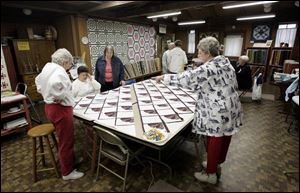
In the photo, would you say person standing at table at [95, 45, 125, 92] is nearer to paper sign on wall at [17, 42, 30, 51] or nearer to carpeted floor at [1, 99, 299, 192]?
carpeted floor at [1, 99, 299, 192]

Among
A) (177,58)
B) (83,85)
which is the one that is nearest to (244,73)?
(177,58)

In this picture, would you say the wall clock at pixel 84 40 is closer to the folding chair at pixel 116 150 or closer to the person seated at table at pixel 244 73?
the folding chair at pixel 116 150

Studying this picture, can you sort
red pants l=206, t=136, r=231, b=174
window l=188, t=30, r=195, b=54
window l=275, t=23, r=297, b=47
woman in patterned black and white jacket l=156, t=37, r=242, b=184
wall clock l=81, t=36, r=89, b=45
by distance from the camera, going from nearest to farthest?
woman in patterned black and white jacket l=156, t=37, r=242, b=184, red pants l=206, t=136, r=231, b=174, wall clock l=81, t=36, r=89, b=45, window l=275, t=23, r=297, b=47, window l=188, t=30, r=195, b=54

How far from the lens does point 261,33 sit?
5.41 m

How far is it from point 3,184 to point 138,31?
484 cm

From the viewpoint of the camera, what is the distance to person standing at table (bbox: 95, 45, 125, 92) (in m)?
2.94

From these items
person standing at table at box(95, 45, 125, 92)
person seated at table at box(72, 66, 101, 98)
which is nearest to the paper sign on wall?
person standing at table at box(95, 45, 125, 92)

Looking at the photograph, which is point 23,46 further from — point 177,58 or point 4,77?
point 177,58

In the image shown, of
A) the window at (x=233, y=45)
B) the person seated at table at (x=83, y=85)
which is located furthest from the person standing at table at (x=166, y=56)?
the window at (x=233, y=45)

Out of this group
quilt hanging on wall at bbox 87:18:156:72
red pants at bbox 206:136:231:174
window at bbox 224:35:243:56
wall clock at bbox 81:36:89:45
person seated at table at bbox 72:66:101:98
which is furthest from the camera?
window at bbox 224:35:243:56

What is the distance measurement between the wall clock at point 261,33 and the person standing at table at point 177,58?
9.63 ft

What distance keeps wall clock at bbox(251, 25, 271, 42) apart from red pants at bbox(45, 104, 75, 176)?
5.94 meters

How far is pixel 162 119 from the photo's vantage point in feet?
5.33

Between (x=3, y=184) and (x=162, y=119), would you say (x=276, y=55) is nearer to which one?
(x=162, y=119)
